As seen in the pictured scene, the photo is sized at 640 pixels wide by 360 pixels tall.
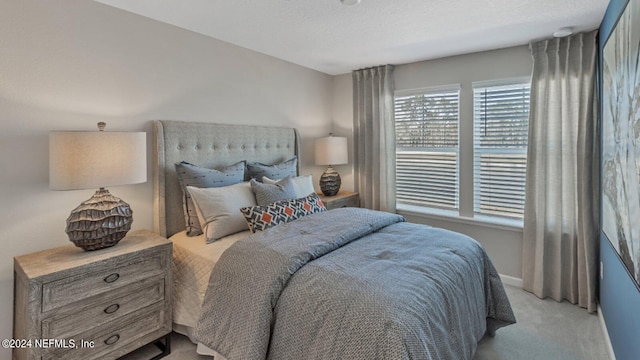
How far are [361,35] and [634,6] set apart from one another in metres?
1.79

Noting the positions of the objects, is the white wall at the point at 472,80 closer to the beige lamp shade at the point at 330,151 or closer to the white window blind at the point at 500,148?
the white window blind at the point at 500,148

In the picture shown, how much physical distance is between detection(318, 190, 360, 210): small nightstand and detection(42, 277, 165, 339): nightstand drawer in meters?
1.96

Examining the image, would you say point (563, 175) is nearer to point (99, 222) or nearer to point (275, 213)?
point (275, 213)

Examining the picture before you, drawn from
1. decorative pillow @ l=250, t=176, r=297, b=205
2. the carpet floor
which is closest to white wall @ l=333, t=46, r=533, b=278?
the carpet floor

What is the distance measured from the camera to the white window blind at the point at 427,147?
11.7ft

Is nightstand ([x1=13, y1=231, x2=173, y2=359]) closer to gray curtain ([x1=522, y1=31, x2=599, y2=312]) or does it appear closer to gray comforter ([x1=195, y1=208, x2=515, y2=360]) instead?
gray comforter ([x1=195, y1=208, x2=515, y2=360])

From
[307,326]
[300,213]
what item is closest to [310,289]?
[307,326]

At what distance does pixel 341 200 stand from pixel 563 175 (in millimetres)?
2145

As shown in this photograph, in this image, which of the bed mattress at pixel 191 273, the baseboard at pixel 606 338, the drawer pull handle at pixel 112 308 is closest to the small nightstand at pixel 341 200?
the bed mattress at pixel 191 273

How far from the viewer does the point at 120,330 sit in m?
1.90

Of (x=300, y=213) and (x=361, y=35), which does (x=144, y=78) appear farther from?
(x=361, y=35)

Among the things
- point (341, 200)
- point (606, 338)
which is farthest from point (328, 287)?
point (341, 200)

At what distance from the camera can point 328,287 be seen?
153 centimetres

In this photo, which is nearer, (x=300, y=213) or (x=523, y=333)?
(x=523, y=333)
